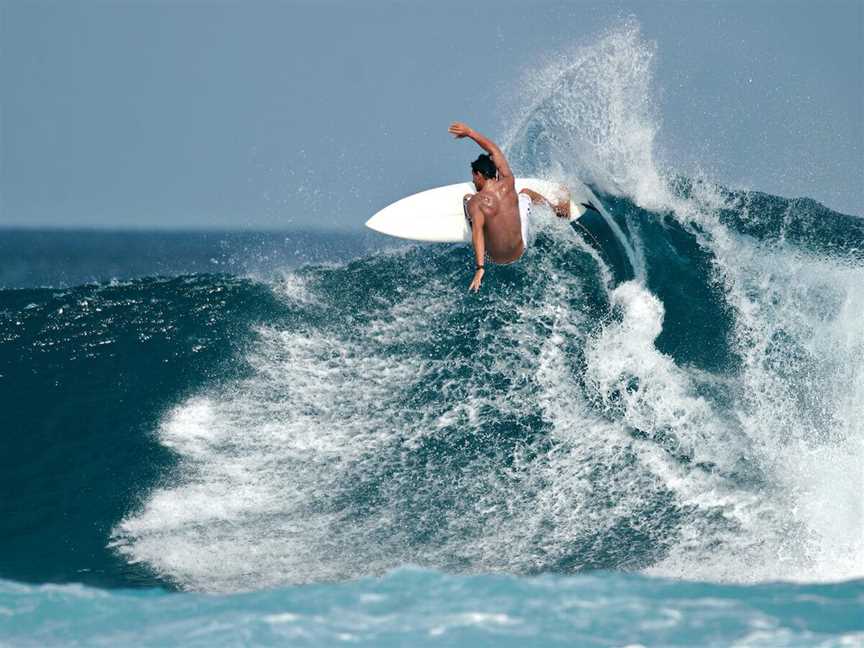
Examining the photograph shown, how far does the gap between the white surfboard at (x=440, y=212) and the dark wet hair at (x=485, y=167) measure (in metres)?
0.85

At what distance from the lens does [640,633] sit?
5.40 meters

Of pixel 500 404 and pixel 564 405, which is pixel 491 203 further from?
pixel 564 405

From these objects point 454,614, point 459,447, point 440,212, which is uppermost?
point 440,212

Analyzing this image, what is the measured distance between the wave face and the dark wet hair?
1096mm

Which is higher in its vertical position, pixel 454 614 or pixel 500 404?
pixel 500 404

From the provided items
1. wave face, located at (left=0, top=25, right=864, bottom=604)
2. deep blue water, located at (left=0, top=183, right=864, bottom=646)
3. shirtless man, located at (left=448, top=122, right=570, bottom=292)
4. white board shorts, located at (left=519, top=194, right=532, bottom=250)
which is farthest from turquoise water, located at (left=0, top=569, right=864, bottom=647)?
white board shorts, located at (left=519, top=194, right=532, bottom=250)

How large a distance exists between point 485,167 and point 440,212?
1057mm

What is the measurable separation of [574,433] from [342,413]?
1904 millimetres

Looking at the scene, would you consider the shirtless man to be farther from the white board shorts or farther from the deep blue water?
the deep blue water

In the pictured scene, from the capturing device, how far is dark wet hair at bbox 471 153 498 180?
743cm

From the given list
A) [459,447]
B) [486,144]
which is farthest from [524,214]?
[459,447]

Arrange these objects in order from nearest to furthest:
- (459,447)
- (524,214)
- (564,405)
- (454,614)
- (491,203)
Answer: (454,614)
(459,447)
(564,405)
(491,203)
(524,214)

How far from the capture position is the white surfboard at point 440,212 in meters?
8.35

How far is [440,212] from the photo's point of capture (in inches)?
331
